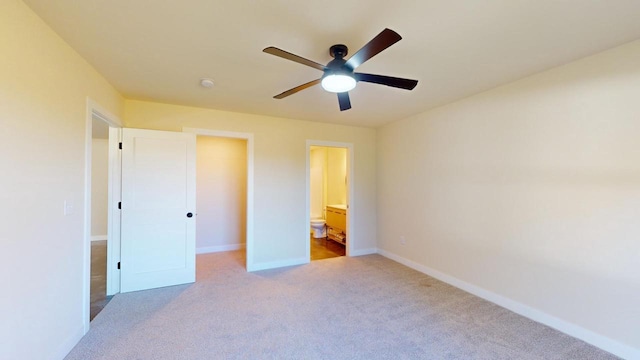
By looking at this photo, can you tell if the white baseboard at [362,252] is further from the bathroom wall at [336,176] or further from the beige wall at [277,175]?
the bathroom wall at [336,176]

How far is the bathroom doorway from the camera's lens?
16.0 ft

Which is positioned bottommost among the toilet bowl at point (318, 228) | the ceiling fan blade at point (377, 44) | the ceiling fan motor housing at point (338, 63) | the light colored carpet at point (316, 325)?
the light colored carpet at point (316, 325)

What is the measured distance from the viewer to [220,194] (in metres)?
5.22

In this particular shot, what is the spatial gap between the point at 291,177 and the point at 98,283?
297 cm

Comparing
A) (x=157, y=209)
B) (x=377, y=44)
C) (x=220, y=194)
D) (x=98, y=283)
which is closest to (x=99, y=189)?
(x=220, y=194)

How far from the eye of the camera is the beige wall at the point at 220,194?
505 cm

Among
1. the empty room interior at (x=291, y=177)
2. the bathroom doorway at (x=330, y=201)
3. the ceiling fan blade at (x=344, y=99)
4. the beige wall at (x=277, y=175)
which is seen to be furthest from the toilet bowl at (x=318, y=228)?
the ceiling fan blade at (x=344, y=99)

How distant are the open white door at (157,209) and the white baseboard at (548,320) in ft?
11.4

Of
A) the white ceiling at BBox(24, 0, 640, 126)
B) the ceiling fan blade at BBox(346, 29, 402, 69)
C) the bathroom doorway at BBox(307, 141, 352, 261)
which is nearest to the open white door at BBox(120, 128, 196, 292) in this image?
the white ceiling at BBox(24, 0, 640, 126)

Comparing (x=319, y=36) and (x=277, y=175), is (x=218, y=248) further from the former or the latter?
(x=319, y=36)

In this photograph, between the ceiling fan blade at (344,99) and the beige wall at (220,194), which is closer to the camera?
the ceiling fan blade at (344,99)

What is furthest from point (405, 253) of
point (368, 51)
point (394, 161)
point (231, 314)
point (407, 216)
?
point (368, 51)

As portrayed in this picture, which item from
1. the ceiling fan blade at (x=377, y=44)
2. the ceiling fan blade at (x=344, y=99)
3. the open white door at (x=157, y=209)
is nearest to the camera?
the ceiling fan blade at (x=377, y=44)

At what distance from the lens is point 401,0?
62.5 inches
